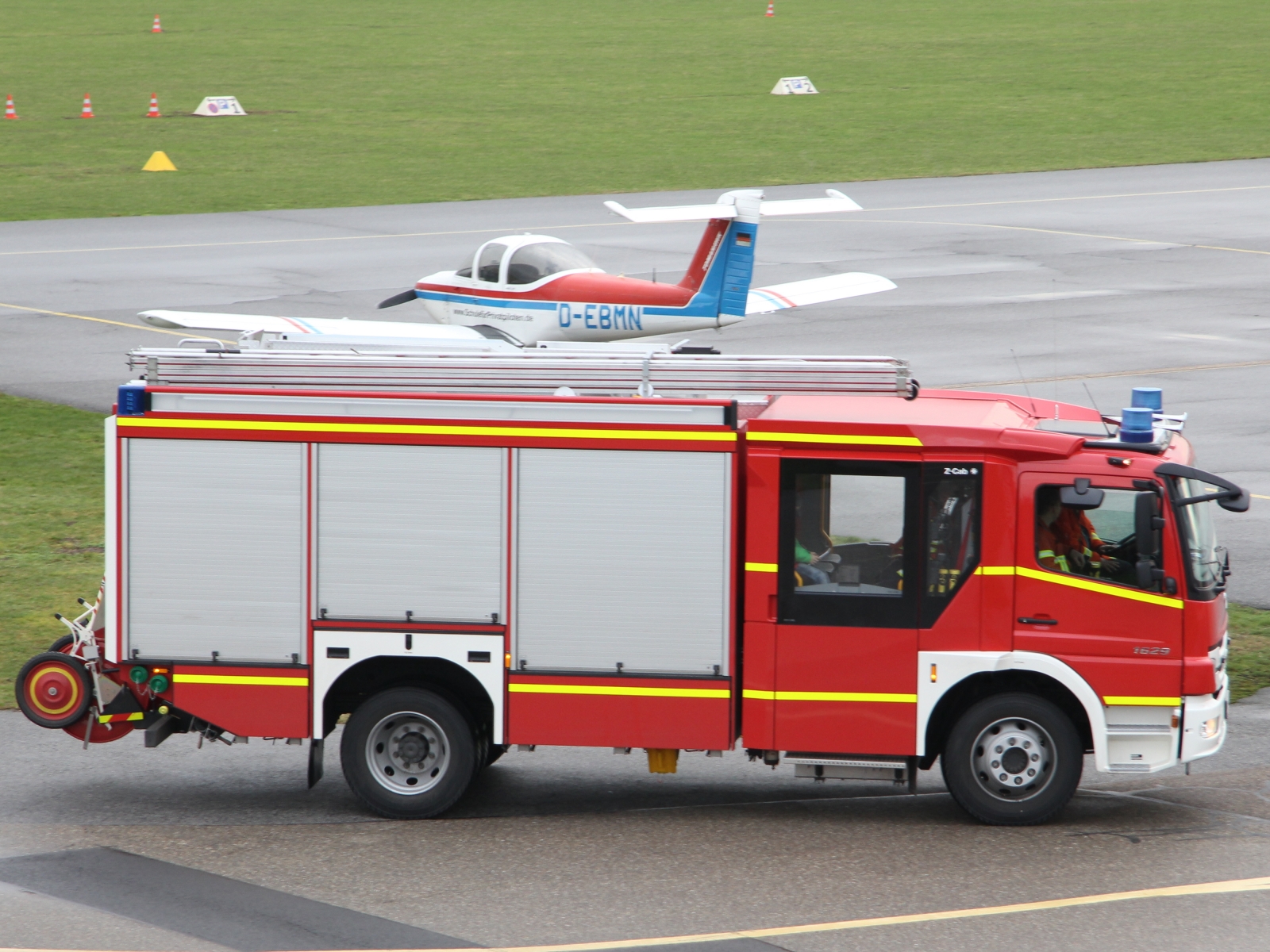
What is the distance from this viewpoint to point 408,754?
34.7 feet

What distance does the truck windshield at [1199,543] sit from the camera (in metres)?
10.1

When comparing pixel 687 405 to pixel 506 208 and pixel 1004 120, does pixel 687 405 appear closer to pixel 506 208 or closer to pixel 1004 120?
pixel 506 208

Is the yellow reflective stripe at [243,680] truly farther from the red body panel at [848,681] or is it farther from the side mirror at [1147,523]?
the side mirror at [1147,523]

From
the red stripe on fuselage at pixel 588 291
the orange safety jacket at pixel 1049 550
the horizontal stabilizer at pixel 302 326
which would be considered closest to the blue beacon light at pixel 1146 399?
the orange safety jacket at pixel 1049 550

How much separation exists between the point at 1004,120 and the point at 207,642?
→ 2077 inches

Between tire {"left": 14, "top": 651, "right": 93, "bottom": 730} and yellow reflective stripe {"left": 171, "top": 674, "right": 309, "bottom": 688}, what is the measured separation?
2.03ft

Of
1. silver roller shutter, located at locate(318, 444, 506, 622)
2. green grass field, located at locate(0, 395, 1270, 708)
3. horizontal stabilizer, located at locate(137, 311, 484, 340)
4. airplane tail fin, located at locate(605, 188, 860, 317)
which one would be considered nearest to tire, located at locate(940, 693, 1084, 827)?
silver roller shutter, located at locate(318, 444, 506, 622)

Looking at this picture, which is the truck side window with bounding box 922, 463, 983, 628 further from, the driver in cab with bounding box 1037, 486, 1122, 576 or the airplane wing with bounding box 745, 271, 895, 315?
the airplane wing with bounding box 745, 271, 895, 315

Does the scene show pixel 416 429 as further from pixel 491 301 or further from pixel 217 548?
pixel 491 301

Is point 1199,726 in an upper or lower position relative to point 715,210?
lower

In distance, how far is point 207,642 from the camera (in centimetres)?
1045

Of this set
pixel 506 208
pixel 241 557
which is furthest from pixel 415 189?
pixel 241 557

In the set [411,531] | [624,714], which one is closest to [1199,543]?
[624,714]

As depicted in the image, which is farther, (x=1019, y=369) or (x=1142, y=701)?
(x=1019, y=369)
